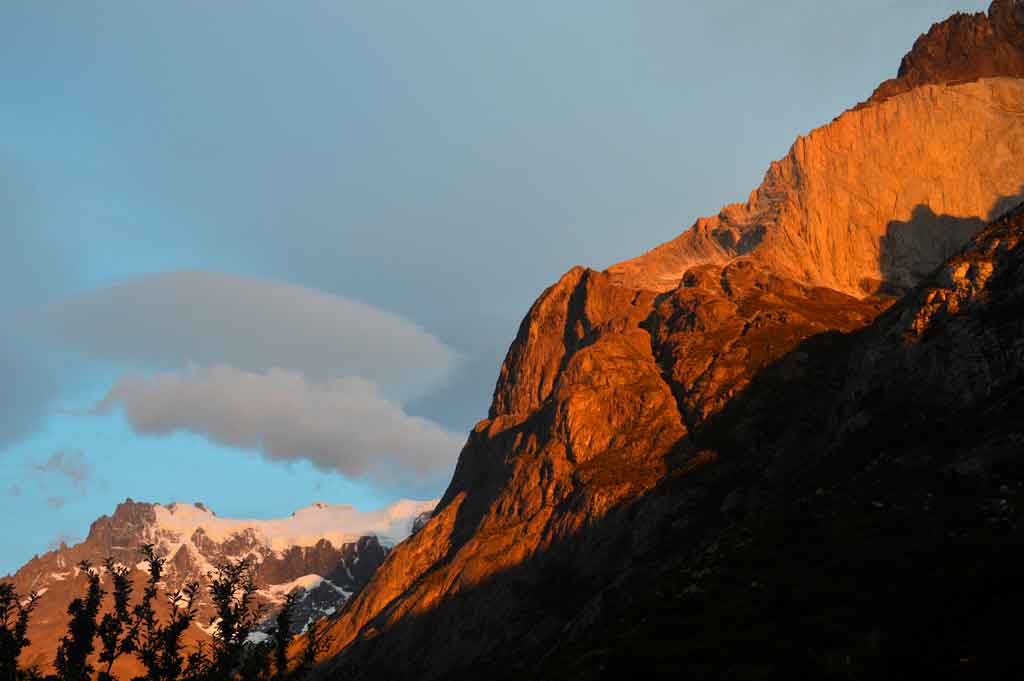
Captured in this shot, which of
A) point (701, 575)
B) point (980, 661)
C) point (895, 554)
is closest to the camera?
point (980, 661)

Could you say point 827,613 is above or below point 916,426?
below

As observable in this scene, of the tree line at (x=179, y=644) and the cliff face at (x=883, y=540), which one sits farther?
the tree line at (x=179, y=644)

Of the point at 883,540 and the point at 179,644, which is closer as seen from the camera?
the point at 883,540

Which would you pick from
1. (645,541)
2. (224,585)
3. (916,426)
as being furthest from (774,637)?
(645,541)

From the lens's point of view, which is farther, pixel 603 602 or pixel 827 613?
pixel 603 602

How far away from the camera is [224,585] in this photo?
109750 mm

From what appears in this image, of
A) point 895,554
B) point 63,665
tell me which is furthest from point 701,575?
point 63,665

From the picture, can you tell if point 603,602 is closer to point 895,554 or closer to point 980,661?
point 895,554

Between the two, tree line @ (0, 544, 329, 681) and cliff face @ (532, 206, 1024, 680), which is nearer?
cliff face @ (532, 206, 1024, 680)

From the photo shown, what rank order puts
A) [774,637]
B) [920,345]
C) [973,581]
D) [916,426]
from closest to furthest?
[973,581] < [774,637] < [916,426] < [920,345]

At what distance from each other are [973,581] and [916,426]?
9088 centimetres

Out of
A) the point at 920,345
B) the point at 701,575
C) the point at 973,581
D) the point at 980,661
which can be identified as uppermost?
the point at 920,345

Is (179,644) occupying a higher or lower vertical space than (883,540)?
higher

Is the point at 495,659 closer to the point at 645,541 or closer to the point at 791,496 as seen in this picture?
the point at 645,541
